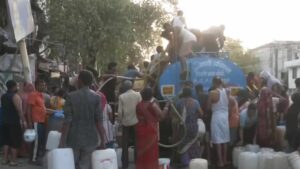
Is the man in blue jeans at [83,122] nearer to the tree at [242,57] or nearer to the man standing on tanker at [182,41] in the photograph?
the man standing on tanker at [182,41]

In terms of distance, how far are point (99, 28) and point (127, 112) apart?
57.2ft

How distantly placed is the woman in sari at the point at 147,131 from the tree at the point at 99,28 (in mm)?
12229

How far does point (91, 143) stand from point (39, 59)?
13035 millimetres

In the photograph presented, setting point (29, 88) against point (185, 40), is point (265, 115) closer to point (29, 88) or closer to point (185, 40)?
point (185, 40)

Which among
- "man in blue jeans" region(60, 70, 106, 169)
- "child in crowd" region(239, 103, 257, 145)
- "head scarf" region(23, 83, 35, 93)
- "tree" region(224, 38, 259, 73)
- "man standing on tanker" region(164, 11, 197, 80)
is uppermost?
"tree" region(224, 38, 259, 73)

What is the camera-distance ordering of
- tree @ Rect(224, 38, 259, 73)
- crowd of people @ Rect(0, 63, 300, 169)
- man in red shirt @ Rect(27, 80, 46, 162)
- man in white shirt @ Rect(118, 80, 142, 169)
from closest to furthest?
crowd of people @ Rect(0, 63, 300, 169) < man in white shirt @ Rect(118, 80, 142, 169) < man in red shirt @ Rect(27, 80, 46, 162) < tree @ Rect(224, 38, 259, 73)

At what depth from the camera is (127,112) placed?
10938 mm

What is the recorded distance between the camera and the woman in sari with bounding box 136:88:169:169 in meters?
9.69

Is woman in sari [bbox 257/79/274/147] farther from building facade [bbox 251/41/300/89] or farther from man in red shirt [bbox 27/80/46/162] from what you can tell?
building facade [bbox 251/41/300/89]

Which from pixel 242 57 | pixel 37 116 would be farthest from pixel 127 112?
pixel 242 57

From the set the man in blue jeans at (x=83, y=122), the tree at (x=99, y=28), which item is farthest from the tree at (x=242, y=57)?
the man in blue jeans at (x=83, y=122)

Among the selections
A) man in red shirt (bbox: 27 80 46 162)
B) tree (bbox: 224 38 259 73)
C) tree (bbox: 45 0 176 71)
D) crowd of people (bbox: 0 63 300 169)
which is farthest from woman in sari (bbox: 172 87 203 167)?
tree (bbox: 224 38 259 73)

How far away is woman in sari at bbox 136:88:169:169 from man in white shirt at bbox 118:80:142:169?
107 centimetres

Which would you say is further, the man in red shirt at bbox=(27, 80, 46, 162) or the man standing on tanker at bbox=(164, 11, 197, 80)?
the man standing on tanker at bbox=(164, 11, 197, 80)
